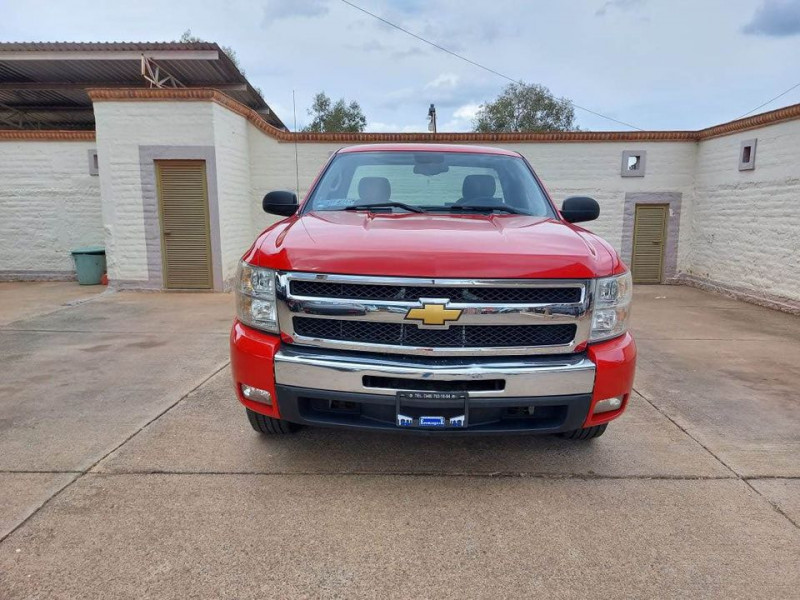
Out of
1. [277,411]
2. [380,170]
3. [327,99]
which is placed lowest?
[277,411]

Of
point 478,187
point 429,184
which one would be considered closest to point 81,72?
point 429,184

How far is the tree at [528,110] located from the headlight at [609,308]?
33008 mm

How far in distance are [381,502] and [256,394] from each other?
801 mm

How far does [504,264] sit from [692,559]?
1.44 m

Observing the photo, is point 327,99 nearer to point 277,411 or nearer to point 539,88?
point 539,88

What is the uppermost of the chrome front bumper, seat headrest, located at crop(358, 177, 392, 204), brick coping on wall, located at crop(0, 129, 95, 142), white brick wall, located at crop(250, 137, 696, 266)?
brick coping on wall, located at crop(0, 129, 95, 142)

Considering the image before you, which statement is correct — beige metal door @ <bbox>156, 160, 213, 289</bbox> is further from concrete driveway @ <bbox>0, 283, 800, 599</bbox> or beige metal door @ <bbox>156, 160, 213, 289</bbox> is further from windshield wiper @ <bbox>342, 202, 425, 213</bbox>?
windshield wiper @ <bbox>342, 202, 425, 213</bbox>

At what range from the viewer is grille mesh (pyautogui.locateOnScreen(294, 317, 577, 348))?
2.38 meters

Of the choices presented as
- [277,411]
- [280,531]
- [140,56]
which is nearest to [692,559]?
[280,531]

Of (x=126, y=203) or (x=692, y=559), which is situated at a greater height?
(x=126, y=203)

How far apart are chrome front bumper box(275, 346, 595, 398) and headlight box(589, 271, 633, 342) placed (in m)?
0.19

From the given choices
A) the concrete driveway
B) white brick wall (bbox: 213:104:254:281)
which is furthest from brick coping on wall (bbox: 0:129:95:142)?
the concrete driveway

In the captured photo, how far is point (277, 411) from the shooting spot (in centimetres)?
249

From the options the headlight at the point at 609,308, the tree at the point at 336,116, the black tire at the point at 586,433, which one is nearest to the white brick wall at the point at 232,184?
the black tire at the point at 586,433
